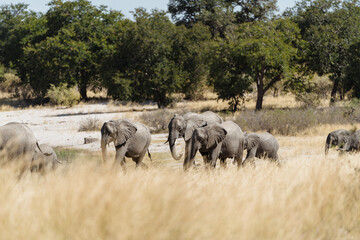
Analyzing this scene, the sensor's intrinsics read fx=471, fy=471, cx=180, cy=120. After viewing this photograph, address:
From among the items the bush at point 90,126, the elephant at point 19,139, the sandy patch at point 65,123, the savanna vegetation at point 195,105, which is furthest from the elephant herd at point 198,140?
the bush at point 90,126

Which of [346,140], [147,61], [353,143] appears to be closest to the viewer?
[353,143]

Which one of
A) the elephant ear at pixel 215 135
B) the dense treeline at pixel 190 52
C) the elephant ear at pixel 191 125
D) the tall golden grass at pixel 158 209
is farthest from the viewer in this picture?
the dense treeline at pixel 190 52

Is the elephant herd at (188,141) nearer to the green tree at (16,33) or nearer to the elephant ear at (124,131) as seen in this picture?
the elephant ear at (124,131)

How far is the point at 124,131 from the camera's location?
11711 millimetres

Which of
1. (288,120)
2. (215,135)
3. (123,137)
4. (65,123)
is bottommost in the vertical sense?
(65,123)

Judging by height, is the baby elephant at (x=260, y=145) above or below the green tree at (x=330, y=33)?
below

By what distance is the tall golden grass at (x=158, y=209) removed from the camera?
365 cm

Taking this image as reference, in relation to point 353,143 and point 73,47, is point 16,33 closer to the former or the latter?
point 73,47

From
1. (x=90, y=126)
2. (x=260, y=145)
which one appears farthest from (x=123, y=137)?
(x=90, y=126)

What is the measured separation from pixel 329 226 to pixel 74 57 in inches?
1594

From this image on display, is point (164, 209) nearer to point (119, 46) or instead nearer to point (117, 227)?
point (117, 227)

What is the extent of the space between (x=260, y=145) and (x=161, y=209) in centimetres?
981

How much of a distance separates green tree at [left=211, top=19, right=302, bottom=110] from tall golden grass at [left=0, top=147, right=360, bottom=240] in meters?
25.8

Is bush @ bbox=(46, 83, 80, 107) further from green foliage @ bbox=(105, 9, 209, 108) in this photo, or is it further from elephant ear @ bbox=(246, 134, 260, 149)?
elephant ear @ bbox=(246, 134, 260, 149)
